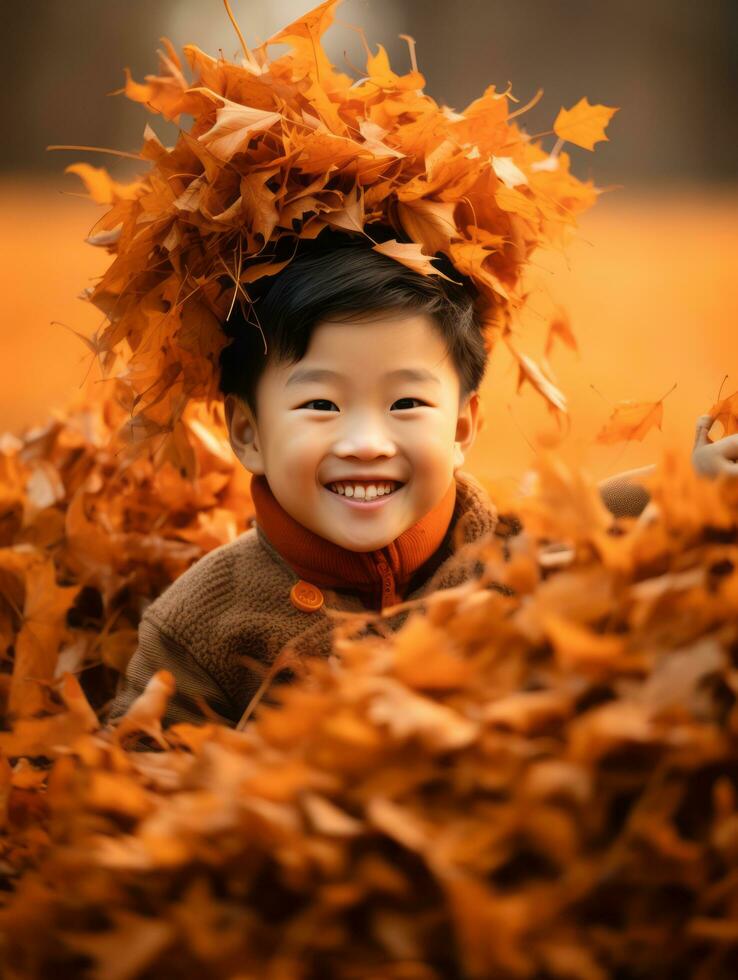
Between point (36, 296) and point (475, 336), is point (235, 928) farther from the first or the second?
point (36, 296)

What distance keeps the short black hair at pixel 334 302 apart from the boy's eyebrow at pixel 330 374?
25 mm

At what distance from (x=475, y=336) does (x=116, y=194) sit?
0.53 m

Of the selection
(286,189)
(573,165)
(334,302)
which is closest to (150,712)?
(334,302)

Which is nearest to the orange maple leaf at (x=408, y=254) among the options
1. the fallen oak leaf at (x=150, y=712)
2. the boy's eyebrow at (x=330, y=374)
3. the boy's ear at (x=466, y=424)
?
the boy's eyebrow at (x=330, y=374)

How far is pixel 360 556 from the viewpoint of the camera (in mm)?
1355

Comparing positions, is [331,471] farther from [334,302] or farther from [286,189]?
[286,189]

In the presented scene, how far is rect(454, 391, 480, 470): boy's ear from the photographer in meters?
1.46

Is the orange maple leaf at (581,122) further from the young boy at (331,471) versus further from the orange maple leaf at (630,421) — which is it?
the orange maple leaf at (630,421)

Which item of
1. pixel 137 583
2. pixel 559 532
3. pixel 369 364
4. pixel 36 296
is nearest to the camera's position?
pixel 559 532

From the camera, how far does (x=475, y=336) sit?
1.42 metres

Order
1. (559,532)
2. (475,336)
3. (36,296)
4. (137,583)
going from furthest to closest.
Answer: (36,296), (137,583), (475,336), (559,532)

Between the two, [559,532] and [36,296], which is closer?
[559,532]

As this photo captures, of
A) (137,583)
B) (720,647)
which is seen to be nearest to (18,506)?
(137,583)

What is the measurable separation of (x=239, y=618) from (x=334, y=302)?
0.41 metres
